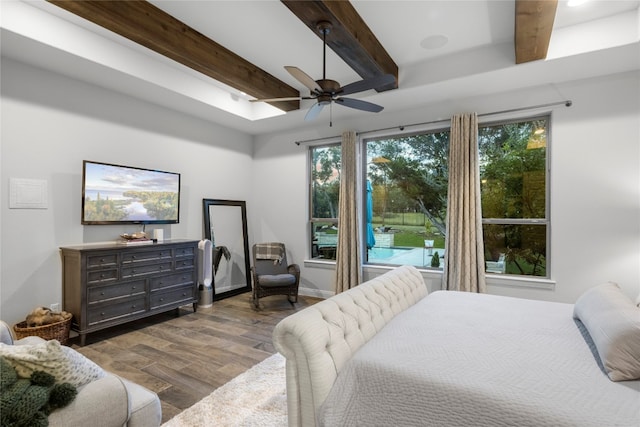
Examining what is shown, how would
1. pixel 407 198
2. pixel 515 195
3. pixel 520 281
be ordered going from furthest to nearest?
pixel 407 198, pixel 515 195, pixel 520 281

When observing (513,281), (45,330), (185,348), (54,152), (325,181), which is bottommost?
(185,348)

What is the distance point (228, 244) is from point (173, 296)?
1.44 m

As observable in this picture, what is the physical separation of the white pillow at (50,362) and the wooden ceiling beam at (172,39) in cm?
255

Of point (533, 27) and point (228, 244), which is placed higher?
point (533, 27)

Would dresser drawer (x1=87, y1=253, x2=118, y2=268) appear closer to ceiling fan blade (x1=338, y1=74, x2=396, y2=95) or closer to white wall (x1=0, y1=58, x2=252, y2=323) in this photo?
white wall (x1=0, y1=58, x2=252, y2=323)

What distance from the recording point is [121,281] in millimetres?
3463

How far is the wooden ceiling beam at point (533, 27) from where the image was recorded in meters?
2.42

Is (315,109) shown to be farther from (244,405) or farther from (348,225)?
(244,405)

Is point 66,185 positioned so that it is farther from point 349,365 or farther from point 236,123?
point 349,365

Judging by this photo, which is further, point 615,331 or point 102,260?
point 102,260

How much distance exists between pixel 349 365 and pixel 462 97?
3.74 meters

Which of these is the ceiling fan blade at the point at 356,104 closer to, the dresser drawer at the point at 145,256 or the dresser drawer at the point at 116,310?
the dresser drawer at the point at 145,256

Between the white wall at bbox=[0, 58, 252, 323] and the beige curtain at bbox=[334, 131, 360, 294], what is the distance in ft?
7.91

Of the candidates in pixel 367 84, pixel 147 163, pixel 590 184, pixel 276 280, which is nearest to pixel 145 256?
pixel 147 163
